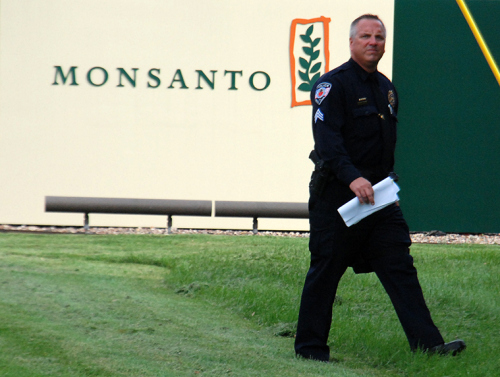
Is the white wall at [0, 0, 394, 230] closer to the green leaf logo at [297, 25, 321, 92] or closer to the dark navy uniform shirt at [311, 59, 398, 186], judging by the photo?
the green leaf logo at [297, 25, 321, 92]

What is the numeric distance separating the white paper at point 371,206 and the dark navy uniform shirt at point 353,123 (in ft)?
0.44

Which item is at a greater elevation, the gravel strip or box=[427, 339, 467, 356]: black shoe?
box=[427, 339, 467, 356]: black shoe

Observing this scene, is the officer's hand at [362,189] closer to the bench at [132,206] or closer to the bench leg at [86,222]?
the bench at [132,206]

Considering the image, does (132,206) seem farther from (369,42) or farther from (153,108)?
(369,42)

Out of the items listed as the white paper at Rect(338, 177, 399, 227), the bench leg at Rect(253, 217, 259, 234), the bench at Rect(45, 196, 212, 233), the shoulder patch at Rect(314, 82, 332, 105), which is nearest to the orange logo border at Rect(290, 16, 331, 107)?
the bench leg at Rect(253, 217, 259, 234)

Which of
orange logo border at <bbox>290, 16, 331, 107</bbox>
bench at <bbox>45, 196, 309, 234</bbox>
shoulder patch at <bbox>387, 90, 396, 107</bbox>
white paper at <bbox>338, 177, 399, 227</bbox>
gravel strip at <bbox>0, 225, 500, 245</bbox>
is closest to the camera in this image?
white paper at <bbox>338, 177, 399, 227</bbox>

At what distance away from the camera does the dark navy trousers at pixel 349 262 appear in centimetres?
375

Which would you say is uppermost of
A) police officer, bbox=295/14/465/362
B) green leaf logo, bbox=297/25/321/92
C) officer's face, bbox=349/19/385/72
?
green leaf logo, bbox=297/25/321/92

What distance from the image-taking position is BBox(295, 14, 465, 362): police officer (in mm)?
3740

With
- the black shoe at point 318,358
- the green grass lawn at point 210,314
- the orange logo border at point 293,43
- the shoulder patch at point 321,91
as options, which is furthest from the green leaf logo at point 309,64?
the black shoe at point 318,358

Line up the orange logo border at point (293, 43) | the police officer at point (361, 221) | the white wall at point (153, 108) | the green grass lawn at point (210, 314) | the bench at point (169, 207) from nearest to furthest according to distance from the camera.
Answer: the green grass lawn at point (210, 314)
the police officer at point (361, 221)
the bench at point (169, 207)
the white wall at point (153, 108)
the orange logo border at point (293, 43)

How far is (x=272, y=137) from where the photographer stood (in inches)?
488

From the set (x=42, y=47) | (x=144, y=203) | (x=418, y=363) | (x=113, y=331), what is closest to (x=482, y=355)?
(x=418, y=363)

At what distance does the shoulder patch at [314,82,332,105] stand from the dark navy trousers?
55 cm
